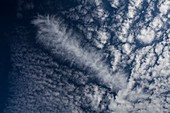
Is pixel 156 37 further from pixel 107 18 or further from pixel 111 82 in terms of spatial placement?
pixel 111 82

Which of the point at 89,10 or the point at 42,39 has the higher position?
the point at 89,10

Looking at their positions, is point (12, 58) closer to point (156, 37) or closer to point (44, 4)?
point (44, 4)

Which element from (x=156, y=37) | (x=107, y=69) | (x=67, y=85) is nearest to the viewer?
(x=156, y=37)

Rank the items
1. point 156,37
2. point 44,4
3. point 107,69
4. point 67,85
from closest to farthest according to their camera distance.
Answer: point 44,4, point 156,37, point 107,69, point 67,85

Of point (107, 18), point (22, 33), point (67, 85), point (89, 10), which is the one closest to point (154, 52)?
point (107, 18)

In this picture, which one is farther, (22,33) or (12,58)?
(12,58)

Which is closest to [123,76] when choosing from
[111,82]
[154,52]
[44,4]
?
[111,82]

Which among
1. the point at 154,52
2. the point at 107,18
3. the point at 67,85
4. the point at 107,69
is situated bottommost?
the point at 67,85
